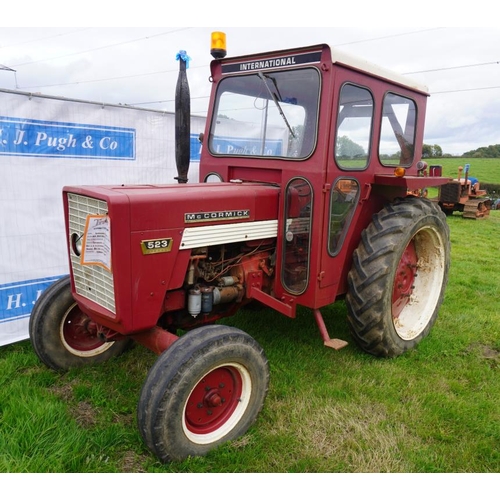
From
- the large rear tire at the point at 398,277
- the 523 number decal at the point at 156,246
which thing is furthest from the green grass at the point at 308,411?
the 523 number decal at the point at 156,246

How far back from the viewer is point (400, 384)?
331cm

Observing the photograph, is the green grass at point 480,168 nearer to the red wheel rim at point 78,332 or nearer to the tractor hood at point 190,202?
the tractor hood at point 190,202

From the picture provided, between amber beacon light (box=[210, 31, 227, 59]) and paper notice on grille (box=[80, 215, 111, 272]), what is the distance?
175 cm

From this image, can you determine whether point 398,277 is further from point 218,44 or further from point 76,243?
point 76,243

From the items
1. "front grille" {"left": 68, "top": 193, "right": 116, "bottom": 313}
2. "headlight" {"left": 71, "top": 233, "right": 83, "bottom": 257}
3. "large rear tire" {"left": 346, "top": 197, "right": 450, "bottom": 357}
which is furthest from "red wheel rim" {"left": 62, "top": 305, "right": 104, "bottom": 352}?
"large rear tire" {"left": 346, "top": 197, "right": 450, "bottom": 357}

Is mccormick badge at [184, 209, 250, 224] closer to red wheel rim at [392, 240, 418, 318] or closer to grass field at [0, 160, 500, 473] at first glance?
grass field at [0, 160, 500, 473]

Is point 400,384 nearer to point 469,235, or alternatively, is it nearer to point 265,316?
point 265,316

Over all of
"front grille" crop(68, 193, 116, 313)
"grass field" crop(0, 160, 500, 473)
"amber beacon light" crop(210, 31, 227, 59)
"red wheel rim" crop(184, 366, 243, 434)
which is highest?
"amber beacon light" crop(210, 31, 227, 59)

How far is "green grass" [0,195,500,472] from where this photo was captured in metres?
2.49

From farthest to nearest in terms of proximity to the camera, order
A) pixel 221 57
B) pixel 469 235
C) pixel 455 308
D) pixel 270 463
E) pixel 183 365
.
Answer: pixel 469 235, pixel 455 308, pixel 221 57, pixel 270 463, pixel 183 365

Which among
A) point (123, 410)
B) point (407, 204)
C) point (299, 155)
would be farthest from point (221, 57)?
point (123, 410)

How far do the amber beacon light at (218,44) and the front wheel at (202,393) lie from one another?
2180 millimetres

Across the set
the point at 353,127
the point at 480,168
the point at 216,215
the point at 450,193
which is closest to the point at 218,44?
the point at 353,127

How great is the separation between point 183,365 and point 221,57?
7.95 ft
